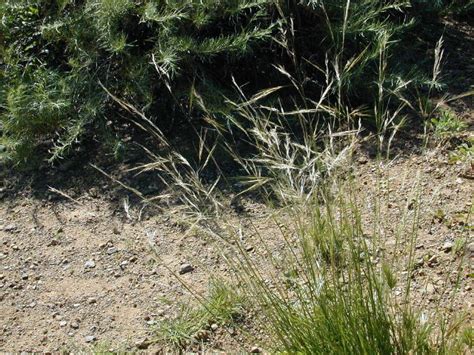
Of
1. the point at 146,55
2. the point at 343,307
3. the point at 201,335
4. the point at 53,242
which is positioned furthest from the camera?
the point at 146,55

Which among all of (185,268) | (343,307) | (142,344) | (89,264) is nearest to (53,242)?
(89,264)

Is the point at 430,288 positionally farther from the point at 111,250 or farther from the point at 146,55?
the point at 146,55

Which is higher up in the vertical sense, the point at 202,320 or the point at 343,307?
the point at 343,307

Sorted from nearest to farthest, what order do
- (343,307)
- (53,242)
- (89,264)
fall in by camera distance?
(343,307), (89,264), (53,242)

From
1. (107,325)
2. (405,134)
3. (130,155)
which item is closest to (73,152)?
(130,155)

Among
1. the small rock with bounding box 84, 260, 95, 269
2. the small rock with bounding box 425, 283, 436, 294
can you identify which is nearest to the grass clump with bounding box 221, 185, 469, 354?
the small rock with bounding box 425, 283, 436, 294

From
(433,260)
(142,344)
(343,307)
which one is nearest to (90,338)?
(142,344)

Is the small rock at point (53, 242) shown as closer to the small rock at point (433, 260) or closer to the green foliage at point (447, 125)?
the small rock at point (433, 260)

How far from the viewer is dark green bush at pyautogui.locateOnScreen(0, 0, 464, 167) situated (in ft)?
14.6

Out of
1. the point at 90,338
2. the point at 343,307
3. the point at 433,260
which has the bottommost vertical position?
the point at 90,338

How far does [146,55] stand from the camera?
451 centimetres

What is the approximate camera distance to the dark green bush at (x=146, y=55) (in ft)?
14.6

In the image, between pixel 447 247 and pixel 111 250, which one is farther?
pixel 111 250

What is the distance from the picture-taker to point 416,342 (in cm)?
262
